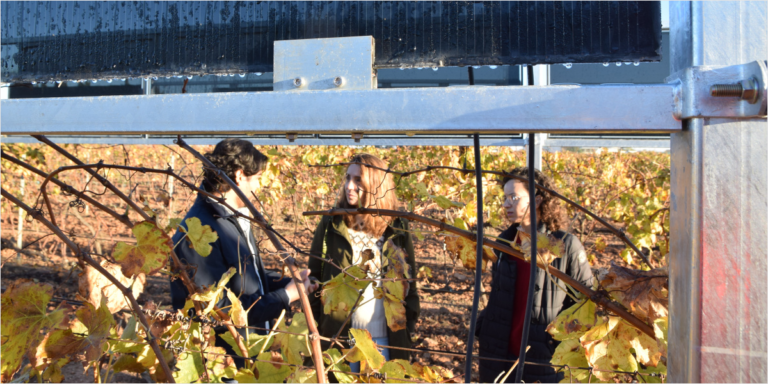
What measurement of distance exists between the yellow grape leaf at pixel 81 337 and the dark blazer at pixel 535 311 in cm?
199

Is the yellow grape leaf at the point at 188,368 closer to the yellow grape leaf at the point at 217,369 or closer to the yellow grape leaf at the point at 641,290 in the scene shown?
the yellow grape leaf at the point at 217,369

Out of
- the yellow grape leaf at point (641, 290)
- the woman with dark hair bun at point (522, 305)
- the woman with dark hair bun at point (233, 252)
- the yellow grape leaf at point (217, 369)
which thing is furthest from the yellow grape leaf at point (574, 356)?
the woman with dark hair bun at point (522, 305)

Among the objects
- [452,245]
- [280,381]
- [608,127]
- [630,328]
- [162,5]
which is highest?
[162,5]

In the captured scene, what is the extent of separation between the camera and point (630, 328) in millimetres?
894

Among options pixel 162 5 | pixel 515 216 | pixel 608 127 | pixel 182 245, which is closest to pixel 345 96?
pixel 608 127

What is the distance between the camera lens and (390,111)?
1.69 feet

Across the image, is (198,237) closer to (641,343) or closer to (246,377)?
(246,377)

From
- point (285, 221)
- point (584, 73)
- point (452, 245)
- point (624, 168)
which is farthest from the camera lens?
point (285, 221)

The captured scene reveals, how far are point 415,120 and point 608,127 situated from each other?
19 cm

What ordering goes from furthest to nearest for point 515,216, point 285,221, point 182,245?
point 285,221 → point 515,216 → point 182,245

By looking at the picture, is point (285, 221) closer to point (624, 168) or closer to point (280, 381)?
point (624, 168)

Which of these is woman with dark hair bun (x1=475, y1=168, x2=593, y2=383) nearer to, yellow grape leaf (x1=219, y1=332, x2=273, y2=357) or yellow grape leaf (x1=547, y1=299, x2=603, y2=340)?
yellow grape leaf (x1=547, y1=299, x2=603, y2=340)

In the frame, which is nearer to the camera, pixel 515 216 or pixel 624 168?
pixel 515 216

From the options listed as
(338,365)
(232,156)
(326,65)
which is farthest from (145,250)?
→ (232,156)
